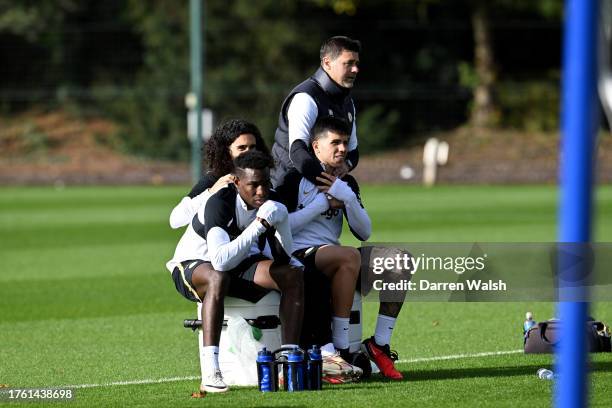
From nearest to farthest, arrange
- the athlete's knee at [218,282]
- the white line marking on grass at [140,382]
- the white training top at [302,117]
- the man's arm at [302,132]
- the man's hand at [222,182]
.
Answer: the athlete's knee at [218,282], the man's hand at [222,182], the white line marking on grass at [140,382], the man's arm at [302,132], the white training top at [302,117]

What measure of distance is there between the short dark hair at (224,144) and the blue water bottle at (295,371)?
52.3 inches

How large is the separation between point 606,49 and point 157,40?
137 ft

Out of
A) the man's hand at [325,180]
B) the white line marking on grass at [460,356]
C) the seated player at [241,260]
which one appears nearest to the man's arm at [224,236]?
the seated player at [241,260]

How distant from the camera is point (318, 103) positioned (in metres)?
7.99

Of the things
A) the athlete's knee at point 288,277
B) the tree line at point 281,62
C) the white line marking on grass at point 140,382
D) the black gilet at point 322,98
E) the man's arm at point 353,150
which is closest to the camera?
the athlete's knee at point 288,277

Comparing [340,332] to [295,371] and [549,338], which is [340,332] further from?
[549,338]

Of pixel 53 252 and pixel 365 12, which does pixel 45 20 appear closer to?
pixel 365 12

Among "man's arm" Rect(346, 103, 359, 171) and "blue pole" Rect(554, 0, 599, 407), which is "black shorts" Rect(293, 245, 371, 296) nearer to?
"man's arm" Rect(346, 103, 359, 171)

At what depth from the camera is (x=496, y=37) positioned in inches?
1806

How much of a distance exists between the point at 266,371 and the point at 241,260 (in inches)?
24.6

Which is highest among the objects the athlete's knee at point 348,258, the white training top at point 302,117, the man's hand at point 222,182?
the white training top at point 302,117

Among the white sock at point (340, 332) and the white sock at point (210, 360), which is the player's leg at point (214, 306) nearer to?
the white sock at point (210, 360)

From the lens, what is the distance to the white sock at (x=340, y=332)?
7.49 m

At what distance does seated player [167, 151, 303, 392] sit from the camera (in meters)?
6.99
